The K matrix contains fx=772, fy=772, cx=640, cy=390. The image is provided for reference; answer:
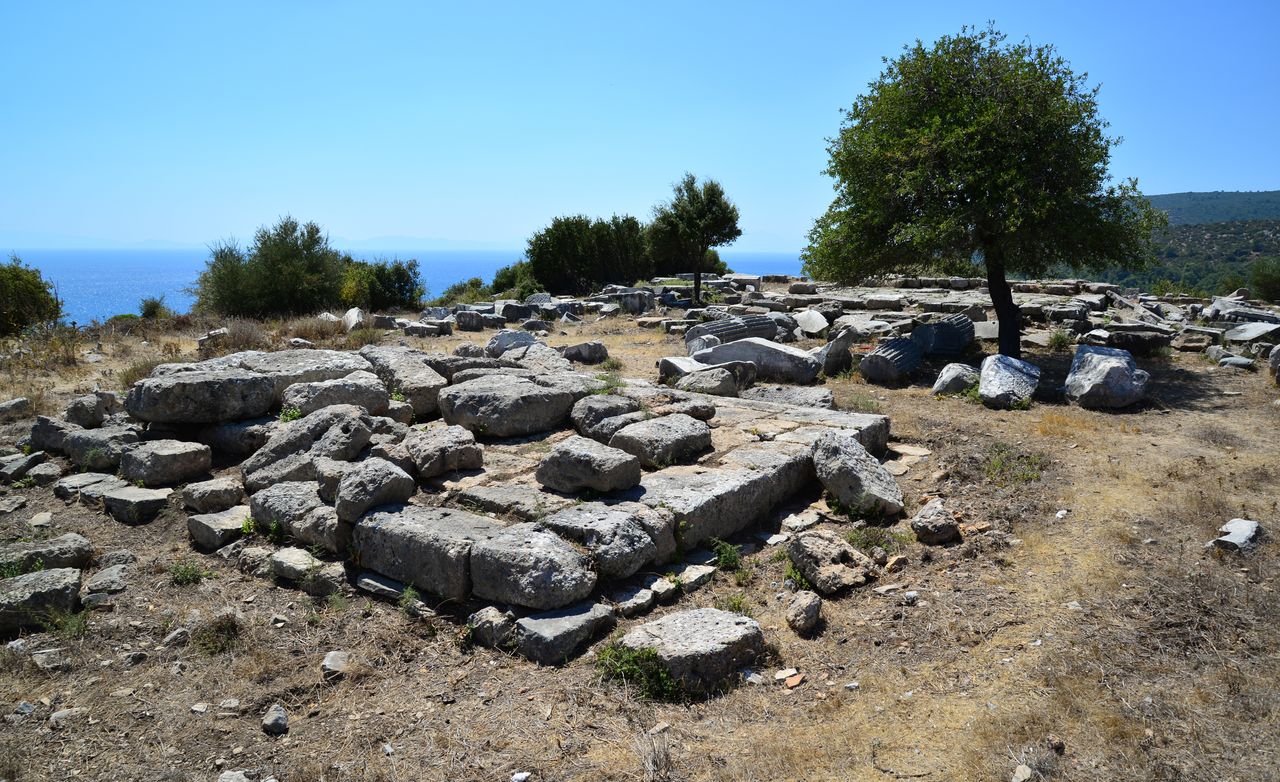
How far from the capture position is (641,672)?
4.57 metres

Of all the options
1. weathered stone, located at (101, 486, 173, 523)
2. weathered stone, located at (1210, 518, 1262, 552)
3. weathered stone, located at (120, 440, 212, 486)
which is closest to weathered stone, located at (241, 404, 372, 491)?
weathered stone, located at (120, 440, 212, 486)

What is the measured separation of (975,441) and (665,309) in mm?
14945

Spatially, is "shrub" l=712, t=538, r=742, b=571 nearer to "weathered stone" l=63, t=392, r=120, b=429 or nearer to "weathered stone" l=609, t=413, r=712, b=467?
"weathered stone" l=609, t=413, r=712, b=467

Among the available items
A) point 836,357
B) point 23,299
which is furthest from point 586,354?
point 23,299

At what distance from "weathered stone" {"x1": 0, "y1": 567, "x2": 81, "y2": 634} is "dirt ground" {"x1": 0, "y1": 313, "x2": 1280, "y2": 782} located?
0.64 feet

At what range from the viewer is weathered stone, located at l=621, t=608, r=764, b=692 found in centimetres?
456

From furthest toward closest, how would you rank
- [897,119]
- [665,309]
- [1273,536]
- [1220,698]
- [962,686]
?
[665,309]
[897,119]
[1273,536]
[962,686]
[1220,698]

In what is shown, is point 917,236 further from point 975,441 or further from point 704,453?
point 704,453

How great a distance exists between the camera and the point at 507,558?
5250 millimetres

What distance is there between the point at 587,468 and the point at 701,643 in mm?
2087

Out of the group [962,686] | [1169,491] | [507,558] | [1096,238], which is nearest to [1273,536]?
[1169,491]

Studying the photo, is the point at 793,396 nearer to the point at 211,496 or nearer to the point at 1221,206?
the point at 211,496

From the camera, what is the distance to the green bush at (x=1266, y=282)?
2628 centimetres

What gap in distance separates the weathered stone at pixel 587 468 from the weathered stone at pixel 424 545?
764 millimetres
